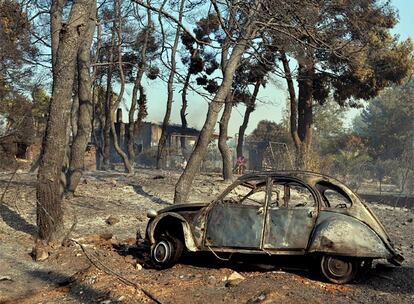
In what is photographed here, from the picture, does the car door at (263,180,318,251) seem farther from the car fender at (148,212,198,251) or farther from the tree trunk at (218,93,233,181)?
the tree trunk at (218,93,233,181)

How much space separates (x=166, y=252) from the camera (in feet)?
27.0

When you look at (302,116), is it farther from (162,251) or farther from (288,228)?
(288,228)

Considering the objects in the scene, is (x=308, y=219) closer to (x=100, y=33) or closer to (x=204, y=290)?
(x=204, y=290)

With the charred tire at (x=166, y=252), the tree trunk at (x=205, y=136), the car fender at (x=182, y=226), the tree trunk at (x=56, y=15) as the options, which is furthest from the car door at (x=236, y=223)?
the tree trunk at (x=56, y=15)

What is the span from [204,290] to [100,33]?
79.0ft

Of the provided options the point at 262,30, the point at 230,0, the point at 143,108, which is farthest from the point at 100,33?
the point at 230,0

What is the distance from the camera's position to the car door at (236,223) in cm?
764

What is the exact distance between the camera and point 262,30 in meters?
13.2

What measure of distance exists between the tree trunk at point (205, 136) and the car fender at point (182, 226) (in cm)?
586

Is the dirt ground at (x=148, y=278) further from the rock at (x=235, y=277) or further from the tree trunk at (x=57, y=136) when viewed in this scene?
the tree trunk at (x=57, y=136)

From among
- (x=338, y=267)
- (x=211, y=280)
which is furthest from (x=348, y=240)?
(x=211, y=280)

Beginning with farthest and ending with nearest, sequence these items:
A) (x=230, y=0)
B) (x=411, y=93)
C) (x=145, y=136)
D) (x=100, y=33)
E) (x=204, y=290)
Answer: (x=411, y=93), (x=145, y=136), (x=100, y=33), (x=230, y=0), (x=204, y=290)

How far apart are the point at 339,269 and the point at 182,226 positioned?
2347mm

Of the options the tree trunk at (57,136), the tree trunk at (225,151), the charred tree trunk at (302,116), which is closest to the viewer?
the tree trunk at (57,136)
